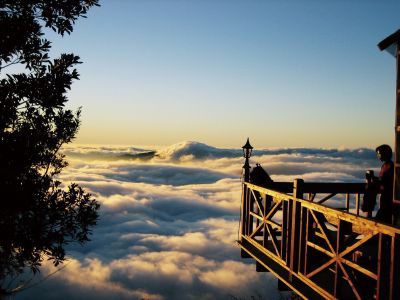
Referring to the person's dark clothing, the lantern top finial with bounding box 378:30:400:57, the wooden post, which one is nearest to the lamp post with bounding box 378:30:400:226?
the lantern top finial with bounding box 378:30:400:57

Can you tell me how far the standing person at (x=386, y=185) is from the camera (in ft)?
23.7

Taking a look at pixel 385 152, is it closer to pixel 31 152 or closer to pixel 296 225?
pixel 296 225

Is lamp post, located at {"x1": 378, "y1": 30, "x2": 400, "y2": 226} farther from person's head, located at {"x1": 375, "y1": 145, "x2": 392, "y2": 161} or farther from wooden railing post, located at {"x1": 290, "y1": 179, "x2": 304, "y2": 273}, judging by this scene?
wooden railing post, located at {"x1": 290, "y1": 179, "x2": 304, "y2": 273}

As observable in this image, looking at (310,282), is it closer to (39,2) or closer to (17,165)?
(17,165)

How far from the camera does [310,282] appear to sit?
7109mm

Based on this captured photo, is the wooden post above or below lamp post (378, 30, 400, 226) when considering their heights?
below

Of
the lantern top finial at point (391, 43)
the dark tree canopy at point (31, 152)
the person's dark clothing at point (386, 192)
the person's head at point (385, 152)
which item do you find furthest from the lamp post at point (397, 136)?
the dark tree canopy at point (31, 152)

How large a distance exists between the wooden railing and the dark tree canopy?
14.2ft

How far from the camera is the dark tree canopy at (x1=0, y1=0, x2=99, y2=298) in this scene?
659 centimetres

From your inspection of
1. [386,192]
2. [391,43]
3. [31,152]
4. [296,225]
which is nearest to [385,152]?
[386,192]

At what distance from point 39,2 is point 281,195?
6.55 metres

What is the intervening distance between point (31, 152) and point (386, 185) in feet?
22.4

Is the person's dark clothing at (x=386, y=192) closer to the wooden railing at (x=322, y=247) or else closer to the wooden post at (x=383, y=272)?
the wooden railing at (x=322, y=247)

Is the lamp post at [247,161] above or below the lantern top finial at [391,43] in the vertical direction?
below
